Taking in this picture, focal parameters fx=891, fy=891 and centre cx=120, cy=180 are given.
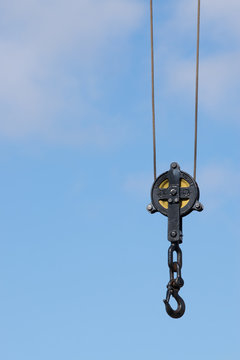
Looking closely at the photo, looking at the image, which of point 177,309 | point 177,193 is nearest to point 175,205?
point 177,193

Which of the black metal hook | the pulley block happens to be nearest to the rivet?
the pulley block

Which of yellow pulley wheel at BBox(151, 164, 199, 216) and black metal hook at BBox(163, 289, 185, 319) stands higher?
yellow pulley wheel at BBox(151, 164, 199, 216)

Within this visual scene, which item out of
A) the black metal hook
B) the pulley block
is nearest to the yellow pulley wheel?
the pulley block

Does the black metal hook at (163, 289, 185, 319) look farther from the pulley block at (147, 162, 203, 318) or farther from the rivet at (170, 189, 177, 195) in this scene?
the rivet at (170, 189, 177, 195)

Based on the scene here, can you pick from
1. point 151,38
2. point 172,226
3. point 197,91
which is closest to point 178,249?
Answer: point 172,226

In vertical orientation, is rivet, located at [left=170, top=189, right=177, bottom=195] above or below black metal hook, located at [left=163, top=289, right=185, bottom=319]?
above

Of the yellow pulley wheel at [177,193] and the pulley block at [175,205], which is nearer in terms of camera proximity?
the pulley block at [175,205]

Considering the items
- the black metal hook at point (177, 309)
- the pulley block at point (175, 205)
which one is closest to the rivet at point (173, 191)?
the pulley block at point (175, 205)

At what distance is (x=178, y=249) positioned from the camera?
10.4 m

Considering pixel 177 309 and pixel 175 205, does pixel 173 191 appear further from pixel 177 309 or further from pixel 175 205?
pixel 177 309

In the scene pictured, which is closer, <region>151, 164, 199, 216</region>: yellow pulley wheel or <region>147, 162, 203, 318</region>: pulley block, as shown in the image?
<region>147, 162, 203, 318</region>: pulley block

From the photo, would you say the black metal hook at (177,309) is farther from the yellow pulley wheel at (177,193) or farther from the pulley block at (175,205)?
the yellow pulley wheel at (177,193)

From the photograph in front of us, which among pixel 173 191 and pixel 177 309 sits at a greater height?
pixel 173 191

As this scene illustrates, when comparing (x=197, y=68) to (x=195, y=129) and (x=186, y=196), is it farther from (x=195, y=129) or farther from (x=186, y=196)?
(x=186, y=196)
